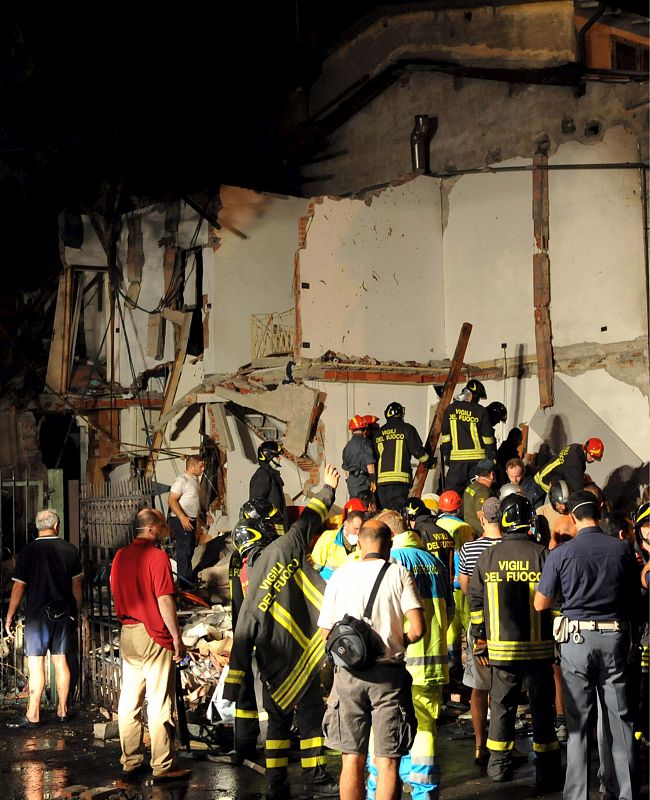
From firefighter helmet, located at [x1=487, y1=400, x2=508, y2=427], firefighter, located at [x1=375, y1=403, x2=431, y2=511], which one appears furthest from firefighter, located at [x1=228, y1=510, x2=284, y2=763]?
firefighter helmet, located at [x1=487, y1=400, x2=508, y2=427]

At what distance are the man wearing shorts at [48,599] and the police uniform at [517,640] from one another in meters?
4.96

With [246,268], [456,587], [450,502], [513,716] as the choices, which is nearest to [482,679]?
[513,716]

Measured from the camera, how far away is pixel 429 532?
32.8ft

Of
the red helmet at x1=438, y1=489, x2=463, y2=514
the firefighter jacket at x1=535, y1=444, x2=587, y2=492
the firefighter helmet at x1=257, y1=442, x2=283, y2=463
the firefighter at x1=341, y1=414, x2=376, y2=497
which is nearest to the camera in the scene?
the red helmet at x1=438, y1=489, x2=463, y2=514

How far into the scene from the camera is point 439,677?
292 inches

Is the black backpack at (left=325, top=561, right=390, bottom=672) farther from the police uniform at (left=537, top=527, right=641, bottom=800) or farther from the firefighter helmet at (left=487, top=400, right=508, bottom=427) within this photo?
the firefighter helmet at (left=487, top=400, right=508, bottom=427)

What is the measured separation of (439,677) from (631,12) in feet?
48.1

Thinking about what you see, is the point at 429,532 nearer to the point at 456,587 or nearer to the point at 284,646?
the point at 456,587

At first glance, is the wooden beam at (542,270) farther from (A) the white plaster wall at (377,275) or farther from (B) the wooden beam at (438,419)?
(A) the white plaster wall at (377,275)

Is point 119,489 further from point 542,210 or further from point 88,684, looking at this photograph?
point 542,210

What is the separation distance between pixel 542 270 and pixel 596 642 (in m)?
11.7

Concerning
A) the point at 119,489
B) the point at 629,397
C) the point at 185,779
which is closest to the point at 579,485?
the point at 629,397

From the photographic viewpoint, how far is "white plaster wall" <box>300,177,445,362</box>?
60.0 feet

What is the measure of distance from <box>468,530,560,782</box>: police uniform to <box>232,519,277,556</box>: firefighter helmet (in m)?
1.83
